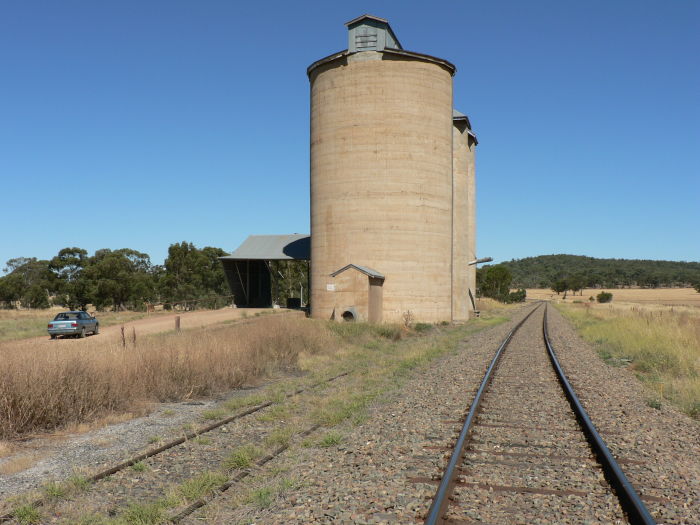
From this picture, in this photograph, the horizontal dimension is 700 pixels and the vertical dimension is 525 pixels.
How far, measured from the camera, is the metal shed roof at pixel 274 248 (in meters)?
43.3

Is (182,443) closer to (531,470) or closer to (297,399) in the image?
(297,399)

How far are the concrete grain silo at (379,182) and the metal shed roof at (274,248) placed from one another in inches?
→ 436

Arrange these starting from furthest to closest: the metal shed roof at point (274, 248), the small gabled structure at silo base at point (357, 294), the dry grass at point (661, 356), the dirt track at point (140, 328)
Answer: the metal shed roof at point (274, 248), the small gabled structure at silo base at point (357, 294), the dirt track at point (140, 328), the dry grass at point (661, 356)

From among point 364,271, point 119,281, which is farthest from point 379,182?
point 119,281

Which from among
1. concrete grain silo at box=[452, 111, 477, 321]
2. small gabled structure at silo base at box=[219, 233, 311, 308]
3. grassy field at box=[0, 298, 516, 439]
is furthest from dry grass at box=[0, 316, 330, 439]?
small gabled structure at silo base at box=[219, 233, 311, 308]

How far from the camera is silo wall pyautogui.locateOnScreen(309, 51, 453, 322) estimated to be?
30.2 m

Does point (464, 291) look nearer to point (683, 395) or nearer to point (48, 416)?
point (683, 395)

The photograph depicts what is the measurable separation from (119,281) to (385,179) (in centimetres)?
4374

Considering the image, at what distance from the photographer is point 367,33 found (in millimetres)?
32156

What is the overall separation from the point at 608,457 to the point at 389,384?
661cm

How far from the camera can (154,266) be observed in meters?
82.4

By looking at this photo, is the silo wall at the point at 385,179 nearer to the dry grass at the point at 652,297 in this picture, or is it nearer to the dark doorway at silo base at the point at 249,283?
the dark doorway at silo base at the point at 249,283

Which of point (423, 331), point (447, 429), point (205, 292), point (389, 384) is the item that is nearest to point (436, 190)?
point (423, 331)

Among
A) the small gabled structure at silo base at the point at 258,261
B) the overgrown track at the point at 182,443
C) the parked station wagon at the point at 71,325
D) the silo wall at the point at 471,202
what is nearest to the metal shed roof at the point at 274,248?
the small gabled structure at silo base at the point at 258,261
